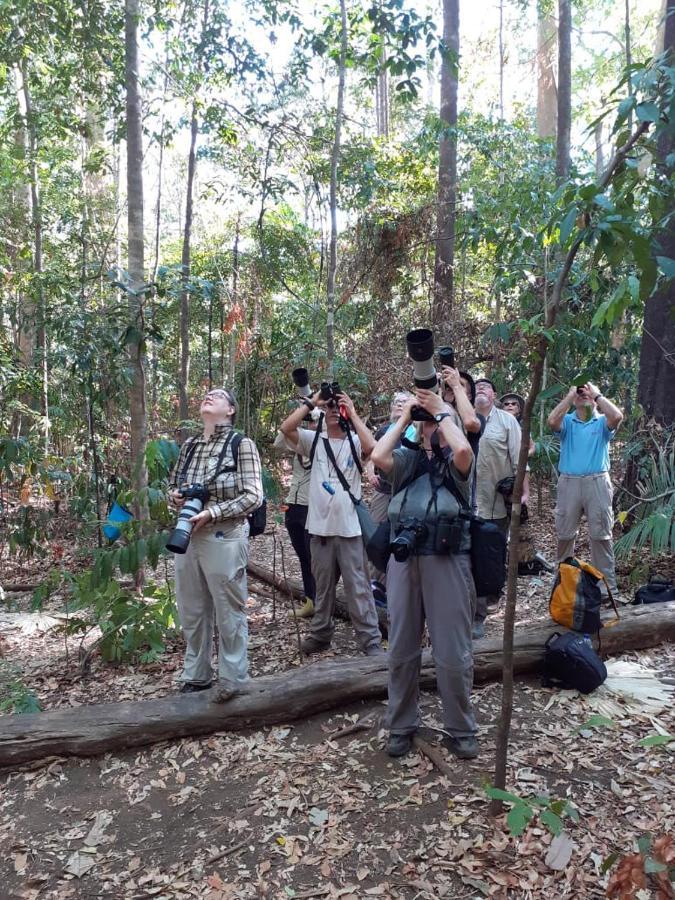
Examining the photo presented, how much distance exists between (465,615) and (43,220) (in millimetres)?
8648

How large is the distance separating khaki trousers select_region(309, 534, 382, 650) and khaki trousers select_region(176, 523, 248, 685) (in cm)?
70

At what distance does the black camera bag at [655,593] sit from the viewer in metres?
4.60

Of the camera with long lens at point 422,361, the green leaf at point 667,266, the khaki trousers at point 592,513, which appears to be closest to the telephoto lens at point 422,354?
the camera with long lens at point 422,361

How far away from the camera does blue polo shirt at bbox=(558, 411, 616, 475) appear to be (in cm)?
482

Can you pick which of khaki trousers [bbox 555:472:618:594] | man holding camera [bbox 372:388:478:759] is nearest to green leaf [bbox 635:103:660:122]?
man holding camera [bbox 372:388:478:759]

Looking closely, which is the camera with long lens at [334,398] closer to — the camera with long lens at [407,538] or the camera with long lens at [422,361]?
the camera with long lens at [422,361]

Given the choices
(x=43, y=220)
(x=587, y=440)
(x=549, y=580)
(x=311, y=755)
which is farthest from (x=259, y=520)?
(x=43, y=220)

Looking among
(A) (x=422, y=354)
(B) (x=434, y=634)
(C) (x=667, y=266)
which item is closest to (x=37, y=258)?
(A) (x=422, y=354)

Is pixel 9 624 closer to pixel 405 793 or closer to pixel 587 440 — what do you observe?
pixel 405 793

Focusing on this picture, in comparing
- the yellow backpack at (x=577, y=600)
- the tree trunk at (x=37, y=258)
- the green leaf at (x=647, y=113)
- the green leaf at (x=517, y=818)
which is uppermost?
the tree trunk at (x=37, y=258)

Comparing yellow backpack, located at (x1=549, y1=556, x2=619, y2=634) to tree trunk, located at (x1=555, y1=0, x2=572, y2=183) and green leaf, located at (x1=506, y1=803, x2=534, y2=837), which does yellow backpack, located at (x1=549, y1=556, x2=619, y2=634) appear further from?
tree trunk, located at (x1=555, y1=0, x2=572, y2=183)

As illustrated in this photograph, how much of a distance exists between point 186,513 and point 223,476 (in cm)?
34

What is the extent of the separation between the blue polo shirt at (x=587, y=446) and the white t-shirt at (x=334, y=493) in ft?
5.85

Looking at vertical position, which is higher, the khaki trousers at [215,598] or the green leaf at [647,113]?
the green leaf at [647,113]
